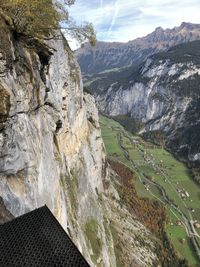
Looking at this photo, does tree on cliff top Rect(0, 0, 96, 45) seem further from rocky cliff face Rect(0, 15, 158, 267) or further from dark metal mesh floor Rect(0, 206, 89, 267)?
dark metal mesh floor Rect(0, 206, 89, 267)

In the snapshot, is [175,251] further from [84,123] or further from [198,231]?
[84,123]

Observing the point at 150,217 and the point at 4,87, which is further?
the point at 150,217

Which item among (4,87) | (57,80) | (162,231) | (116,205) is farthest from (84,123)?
(162,231)

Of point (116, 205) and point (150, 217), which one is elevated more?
point (116, 205)

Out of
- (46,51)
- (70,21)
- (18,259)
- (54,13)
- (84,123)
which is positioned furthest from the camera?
(84,123)

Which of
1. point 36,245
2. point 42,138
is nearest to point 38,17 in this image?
point 42,138

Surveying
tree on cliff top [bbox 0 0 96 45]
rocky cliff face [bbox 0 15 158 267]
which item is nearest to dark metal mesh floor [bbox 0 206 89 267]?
rocky cliff face [bbox 0 15 158 267]

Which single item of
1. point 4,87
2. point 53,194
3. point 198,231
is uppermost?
point 4,87
